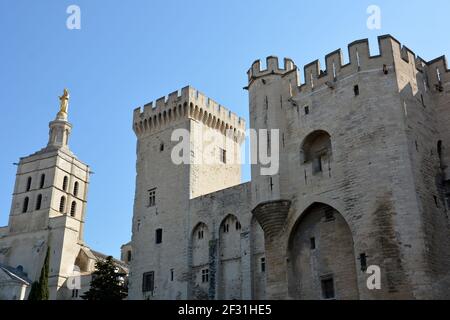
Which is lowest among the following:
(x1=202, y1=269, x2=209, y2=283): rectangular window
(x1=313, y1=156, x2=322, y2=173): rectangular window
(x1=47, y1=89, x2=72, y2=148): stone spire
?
(x1=202, y1=269, x2=209, y2=283): rectangular window

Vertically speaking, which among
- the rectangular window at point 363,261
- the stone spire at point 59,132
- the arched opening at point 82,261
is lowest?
the rectangular window at point 363,261

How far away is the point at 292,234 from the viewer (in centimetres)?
2170

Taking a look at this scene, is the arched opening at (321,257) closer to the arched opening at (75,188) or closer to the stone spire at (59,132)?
the arched opening at (75,188)

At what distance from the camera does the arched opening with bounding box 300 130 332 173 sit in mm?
21837

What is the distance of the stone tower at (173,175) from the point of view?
32.7m

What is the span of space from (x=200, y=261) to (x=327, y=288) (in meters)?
12.2

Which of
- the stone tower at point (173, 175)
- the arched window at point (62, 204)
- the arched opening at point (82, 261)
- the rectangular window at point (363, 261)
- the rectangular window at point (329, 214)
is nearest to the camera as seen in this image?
the rectangular window at point (363, 261)

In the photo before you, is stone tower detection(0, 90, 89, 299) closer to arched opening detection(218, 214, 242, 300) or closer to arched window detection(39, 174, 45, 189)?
arched window detection(39, 174, 45, 189)

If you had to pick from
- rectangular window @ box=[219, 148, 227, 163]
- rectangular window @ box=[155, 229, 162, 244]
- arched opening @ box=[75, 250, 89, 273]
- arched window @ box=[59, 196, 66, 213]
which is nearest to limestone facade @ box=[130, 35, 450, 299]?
rectangular window @ box=[155, 229, 162, 244]

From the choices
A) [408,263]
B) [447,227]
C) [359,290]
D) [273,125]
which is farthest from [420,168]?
[273,125]

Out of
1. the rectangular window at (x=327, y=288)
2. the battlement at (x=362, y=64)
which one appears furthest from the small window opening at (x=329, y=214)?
the battlement at (x=362, y=64)

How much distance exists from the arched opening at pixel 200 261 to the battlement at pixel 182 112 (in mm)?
8107

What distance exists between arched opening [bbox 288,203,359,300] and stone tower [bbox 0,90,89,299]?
3076 centimetres

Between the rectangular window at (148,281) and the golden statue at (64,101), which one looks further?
the golden statue at (64,101)
